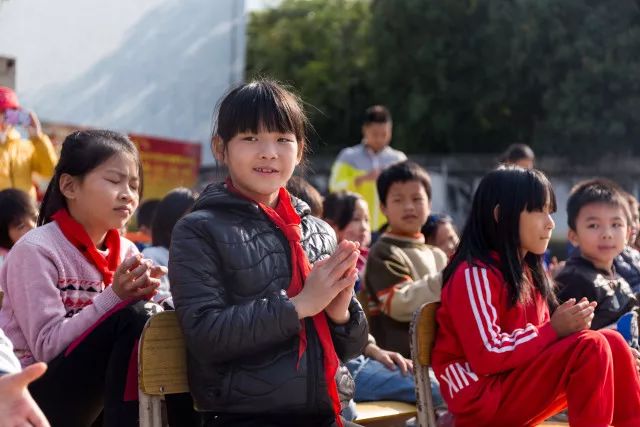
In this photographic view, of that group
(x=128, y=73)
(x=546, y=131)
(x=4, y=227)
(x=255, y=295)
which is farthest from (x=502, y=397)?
(x=546, y=131)

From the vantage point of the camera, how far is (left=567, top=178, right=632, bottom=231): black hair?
12.0 feet

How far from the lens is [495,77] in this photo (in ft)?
64.2

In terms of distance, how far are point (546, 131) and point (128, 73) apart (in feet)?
29.7

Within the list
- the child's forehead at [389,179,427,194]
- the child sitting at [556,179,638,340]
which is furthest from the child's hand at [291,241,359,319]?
the child's forehead at [389,179,427,194]

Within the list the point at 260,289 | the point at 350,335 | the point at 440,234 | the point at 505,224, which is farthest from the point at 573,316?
the point at 440,234

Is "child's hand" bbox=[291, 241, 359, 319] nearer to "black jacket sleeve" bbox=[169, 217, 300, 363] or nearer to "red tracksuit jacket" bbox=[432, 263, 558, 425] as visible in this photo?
"black jacket sleeve" bbox=[169, 217, 300, 363]

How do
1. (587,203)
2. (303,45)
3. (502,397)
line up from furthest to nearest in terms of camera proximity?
(303,45) < (587,203) < (502,397)

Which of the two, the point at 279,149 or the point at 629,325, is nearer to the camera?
the point at 279,149

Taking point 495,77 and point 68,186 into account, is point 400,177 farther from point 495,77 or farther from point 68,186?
point 495,77

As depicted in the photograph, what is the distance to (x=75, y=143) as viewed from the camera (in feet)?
9.60

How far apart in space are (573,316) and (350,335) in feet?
2.01

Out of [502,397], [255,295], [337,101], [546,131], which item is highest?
[337,101]

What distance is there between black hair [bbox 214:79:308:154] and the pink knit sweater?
21.0 inches

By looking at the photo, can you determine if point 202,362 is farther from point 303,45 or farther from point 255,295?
point 303,45
